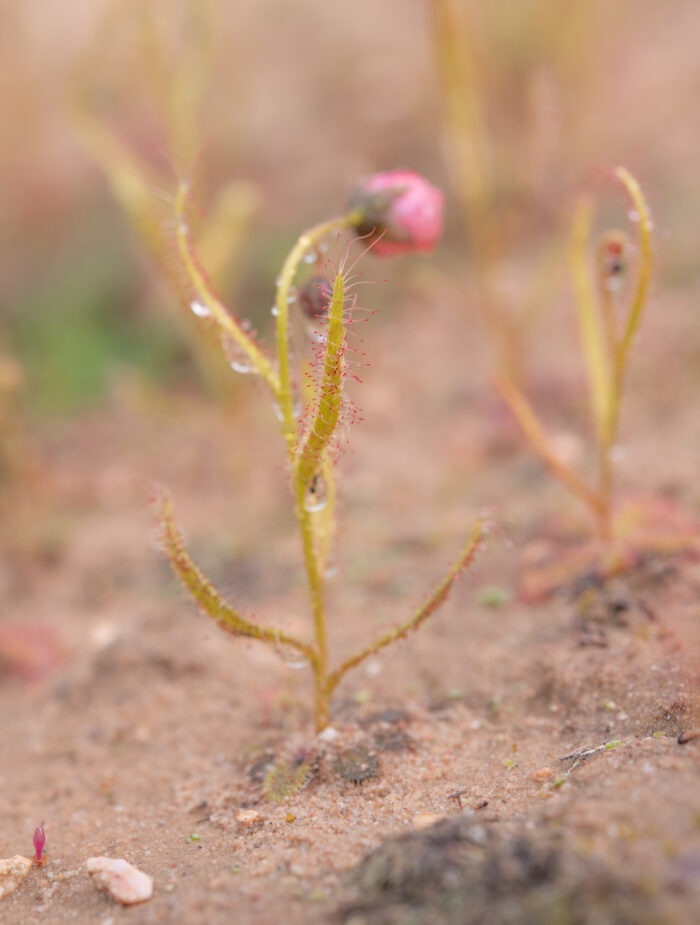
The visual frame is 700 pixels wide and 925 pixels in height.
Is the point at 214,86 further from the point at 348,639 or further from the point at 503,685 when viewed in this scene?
the point at 503,685

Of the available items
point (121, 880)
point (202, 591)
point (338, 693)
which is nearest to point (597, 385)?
point (338, 693)

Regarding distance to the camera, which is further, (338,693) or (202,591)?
(338,693)

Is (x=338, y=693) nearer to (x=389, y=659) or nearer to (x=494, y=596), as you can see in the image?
(x=389, y=659)

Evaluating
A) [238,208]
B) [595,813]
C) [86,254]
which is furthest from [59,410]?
[595,813]

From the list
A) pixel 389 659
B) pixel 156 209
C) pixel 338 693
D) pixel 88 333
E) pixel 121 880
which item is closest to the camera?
pixel 121 880

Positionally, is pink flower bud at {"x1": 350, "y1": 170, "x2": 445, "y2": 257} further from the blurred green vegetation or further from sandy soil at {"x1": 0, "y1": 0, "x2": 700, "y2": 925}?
the blurred green vegetation

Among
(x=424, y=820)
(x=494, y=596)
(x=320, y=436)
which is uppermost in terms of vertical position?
(x=320, y=436)

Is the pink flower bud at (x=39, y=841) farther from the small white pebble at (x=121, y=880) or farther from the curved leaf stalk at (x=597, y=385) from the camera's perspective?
the curved leaf stalk at (x=597, y=385)

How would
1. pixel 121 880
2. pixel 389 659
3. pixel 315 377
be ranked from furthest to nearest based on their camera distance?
pixel 389 659 → pixel 315 377 → pixel 121 880
